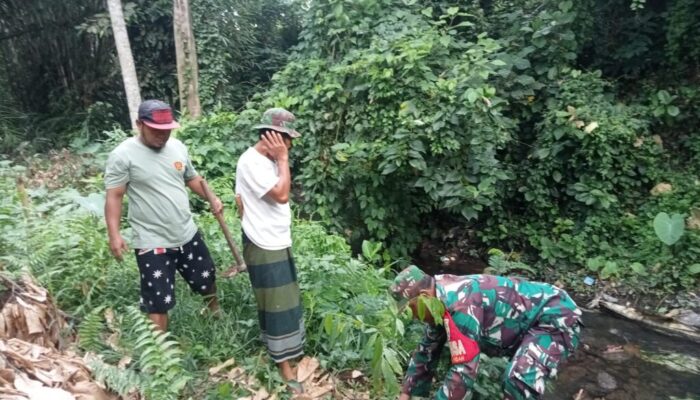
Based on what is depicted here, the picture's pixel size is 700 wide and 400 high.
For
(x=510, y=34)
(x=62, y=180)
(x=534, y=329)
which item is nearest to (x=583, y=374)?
(x=534, y=329)

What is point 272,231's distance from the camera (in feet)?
9.53

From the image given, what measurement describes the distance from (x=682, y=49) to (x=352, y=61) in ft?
15.4

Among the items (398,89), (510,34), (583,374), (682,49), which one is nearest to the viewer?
(583,374)

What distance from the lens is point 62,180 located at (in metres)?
5.93

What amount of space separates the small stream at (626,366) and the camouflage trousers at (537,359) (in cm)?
144

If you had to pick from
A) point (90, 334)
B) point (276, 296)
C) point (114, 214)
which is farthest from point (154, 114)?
point (90, 334)

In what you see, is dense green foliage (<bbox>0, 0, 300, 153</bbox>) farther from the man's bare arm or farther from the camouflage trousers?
the camouflage trousers

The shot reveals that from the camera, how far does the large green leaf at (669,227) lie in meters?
5.80

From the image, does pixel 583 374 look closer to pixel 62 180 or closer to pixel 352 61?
pixel 352 61

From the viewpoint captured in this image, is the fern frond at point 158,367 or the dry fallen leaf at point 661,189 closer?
the fern frond at point 158,367

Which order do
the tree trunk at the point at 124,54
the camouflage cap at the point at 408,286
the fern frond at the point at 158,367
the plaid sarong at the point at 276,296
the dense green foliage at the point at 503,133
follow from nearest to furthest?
the fern frond at the point at 158,367 < the camouflage cap at the point at 408,286 < the plaid sarong at the point at 276,296 < the dense green foliage at the point at 503,133 < the tree trunk at the point at 124,54

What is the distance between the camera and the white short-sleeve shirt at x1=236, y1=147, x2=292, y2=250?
9.35ft

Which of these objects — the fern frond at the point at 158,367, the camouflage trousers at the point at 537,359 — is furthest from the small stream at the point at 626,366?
the fern frond at the point at 158,367

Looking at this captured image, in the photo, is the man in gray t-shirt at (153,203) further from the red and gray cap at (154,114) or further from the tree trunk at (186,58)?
the tree trunk at (186,58)
